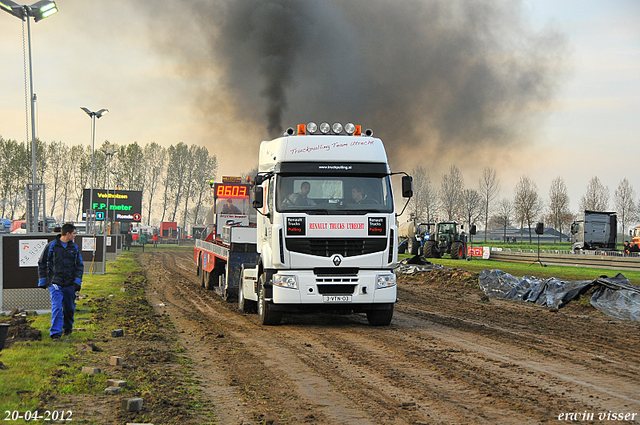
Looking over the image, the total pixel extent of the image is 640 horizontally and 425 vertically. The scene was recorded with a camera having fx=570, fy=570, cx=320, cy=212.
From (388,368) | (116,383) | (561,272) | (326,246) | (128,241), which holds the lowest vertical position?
(128,241)

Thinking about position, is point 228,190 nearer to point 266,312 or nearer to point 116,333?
point 266,312

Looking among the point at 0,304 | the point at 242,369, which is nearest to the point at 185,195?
the point at 0,304

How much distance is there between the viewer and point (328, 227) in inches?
419

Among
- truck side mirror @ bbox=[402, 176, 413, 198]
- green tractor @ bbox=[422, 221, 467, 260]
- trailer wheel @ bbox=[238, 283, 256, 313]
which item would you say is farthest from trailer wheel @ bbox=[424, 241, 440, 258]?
truck side mirror @ bbox=[402, 176, 413, 198]

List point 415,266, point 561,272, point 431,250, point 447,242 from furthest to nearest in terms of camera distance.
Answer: point 447,242
point 431,250
point 561,272
point 415,266

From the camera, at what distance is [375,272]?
35.9 ft

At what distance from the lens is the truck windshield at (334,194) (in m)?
10.8

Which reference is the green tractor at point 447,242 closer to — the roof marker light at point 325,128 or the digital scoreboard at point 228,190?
the digital scoreboard at point 228,190

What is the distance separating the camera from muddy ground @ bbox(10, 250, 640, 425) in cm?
575

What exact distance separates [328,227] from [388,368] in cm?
353

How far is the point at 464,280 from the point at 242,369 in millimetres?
15830

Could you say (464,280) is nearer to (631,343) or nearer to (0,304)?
(631,343)

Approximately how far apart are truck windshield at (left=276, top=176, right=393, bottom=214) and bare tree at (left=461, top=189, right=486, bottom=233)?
66.6m

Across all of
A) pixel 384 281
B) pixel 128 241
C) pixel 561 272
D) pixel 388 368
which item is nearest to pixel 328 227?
pixel 384 281
